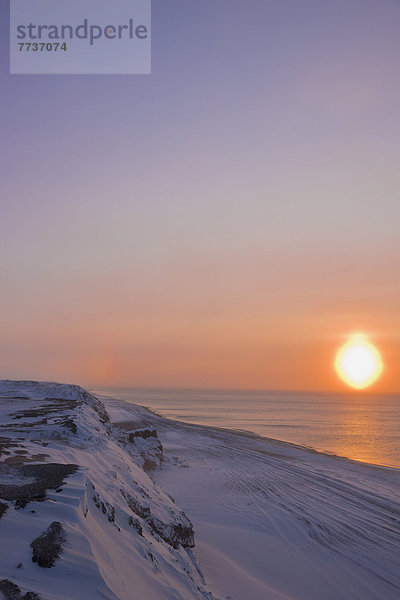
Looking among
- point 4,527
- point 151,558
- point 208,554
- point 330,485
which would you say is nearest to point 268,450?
point 330,485

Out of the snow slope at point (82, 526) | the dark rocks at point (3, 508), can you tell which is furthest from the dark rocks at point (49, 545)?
the dark rocks at point (3, 508)

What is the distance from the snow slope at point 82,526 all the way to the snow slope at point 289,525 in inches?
52.2

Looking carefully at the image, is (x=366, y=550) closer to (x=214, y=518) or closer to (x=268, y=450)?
(x=214, y=518)

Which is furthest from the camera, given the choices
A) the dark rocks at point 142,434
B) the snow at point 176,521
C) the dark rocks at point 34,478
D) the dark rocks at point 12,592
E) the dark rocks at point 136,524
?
the dark rocks at point 142,434

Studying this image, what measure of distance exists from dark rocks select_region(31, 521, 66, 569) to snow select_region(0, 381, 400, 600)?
0.05m

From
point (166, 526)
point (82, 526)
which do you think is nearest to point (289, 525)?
point (166, 526)

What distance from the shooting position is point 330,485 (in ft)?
43.9

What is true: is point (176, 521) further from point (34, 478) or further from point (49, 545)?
point (49, 545)

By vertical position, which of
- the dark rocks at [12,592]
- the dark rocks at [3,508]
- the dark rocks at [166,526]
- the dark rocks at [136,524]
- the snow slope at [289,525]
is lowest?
the snow slope at [289,525]

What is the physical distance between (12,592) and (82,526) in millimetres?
1163

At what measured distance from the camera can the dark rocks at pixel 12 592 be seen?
275 cm

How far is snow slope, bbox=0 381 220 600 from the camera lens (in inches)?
127

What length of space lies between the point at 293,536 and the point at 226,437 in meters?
15.8

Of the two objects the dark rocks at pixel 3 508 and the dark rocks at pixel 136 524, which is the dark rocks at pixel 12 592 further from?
the dark rocks at pixel 136 524
